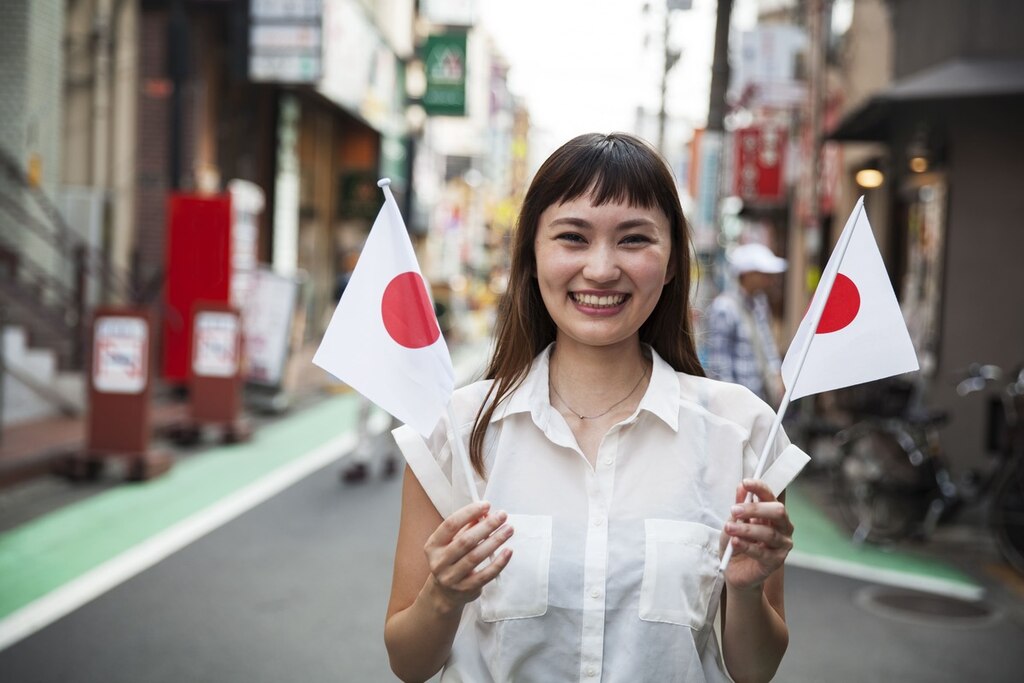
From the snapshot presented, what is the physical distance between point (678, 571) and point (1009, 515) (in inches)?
258

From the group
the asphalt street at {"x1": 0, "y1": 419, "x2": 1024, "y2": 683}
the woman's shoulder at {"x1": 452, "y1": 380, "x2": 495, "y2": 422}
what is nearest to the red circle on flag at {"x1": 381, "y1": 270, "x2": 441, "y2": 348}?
the woman's shoulder at {"x1": 452, "y1": 380, "x2": 495, "y2": 422}

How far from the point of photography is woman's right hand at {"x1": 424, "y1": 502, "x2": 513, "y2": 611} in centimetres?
196

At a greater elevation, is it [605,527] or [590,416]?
[590,416]

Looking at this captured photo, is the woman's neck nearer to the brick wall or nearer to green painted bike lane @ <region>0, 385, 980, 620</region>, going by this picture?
green painted bike lane @ <region>0, 385, 980, 620</region>

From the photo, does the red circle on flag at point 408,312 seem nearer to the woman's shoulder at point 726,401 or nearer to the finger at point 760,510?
the woman's shoulder at point 726,401

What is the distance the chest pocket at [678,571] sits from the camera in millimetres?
2127

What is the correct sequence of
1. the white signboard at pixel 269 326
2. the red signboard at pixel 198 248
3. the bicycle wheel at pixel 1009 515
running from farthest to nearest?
the white signboard at pixel 269 326
the red signboard at pixel 198 248
the bicycle wheel at pixel 1009 515

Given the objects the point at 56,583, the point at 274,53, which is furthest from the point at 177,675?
the point at 274,53

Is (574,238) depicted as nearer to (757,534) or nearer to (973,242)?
(757,534)

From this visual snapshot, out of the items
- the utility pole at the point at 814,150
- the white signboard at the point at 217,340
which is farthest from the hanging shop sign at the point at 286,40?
the utility pole at the point at 814,150

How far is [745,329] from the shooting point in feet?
28.1

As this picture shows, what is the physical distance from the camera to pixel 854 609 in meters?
6.93

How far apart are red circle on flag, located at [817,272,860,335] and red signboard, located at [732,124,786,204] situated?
19.1 m

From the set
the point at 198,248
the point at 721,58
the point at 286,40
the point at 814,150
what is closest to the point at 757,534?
the point at 814,150
